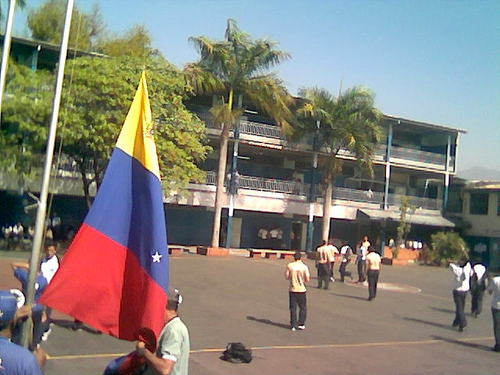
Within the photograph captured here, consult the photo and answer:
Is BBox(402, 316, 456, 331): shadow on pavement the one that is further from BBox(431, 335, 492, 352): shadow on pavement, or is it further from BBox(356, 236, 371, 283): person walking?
BBox(356, 236, 371, 283): person walking

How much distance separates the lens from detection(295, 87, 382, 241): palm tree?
29.1m

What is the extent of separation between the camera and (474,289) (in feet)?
46.2

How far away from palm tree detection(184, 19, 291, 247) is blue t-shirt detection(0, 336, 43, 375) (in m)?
23.5

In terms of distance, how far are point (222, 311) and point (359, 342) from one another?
127 inches

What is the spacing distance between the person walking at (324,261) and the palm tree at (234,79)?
35.6 ft

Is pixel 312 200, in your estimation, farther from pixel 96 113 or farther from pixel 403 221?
pixel 96 113

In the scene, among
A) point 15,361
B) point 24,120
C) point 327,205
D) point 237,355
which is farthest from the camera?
point 327,205

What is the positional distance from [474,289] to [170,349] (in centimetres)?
1181

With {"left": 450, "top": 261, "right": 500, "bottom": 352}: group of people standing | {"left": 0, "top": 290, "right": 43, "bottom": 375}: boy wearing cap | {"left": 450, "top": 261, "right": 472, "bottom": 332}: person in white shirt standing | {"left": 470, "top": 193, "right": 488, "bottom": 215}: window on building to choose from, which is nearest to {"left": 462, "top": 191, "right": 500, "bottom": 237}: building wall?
{"left": 470, "top": 193, "right": 488, "bottom": 215}: window on building

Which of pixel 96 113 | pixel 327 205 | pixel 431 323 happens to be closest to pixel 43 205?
pixel 431 323

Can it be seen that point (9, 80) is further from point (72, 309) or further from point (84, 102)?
point (72, 309)

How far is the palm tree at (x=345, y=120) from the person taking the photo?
2914 centimetres

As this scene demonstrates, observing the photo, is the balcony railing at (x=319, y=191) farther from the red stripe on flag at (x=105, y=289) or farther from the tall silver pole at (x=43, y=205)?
the tall silver pole at (x=43, y=205)

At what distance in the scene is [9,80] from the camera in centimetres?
1952
